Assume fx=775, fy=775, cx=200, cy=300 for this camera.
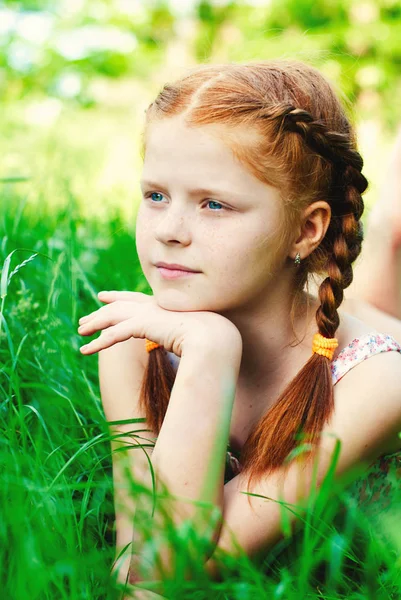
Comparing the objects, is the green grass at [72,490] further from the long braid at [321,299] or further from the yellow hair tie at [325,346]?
the yellow hair tie at [325,346]

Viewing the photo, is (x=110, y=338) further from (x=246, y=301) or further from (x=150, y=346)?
(x=246, y=301)

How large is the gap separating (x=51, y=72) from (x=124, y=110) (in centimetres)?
299

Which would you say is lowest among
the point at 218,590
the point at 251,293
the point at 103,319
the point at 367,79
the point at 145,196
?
the point at 218,590

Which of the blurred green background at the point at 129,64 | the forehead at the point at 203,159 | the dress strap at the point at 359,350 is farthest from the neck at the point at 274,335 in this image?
the blurred green background at the point at 129,64

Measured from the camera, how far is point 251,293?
74.2 inches

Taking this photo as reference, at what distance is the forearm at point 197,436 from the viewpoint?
5.31ft

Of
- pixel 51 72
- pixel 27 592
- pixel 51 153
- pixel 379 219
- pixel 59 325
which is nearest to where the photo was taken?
pixel 27 592

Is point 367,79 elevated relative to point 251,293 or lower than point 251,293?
elevated

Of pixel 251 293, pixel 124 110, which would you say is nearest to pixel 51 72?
pixel 124 110

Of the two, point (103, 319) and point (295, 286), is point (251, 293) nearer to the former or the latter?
point (295, 286)

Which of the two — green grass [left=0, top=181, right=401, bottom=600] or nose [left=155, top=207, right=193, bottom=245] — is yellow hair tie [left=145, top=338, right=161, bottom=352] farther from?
nose [left=155, top=207, right=193, bottom=245]

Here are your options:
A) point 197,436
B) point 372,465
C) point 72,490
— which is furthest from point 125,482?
point 372,465

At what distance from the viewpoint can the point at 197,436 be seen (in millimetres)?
1657

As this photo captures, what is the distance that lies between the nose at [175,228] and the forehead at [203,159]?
2.9 inches
